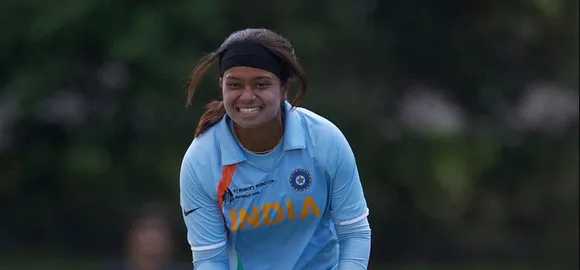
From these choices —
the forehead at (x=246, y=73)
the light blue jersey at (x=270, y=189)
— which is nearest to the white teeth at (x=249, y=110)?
the forehead at (x=246, y=73)

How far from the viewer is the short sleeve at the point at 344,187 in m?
3.93

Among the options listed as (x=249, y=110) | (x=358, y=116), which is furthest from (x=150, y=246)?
(x=358, y=116)

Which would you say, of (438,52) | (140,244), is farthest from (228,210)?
(438,52)

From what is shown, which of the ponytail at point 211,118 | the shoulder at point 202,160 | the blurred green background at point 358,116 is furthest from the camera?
the blurred green background at point 358,116

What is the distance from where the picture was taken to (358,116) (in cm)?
1218

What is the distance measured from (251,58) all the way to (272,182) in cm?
47

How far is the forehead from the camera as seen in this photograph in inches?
147

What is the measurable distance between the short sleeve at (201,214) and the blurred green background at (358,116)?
7.60 metres

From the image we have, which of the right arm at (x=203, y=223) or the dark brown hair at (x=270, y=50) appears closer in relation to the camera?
the dark brown hair at (x=270, y=50)

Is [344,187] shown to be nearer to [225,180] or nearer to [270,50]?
[225,180]

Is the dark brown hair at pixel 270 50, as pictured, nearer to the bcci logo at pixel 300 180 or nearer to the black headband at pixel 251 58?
the black headband at pixel 251 58

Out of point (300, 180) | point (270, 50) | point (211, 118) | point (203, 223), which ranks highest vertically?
point (270, 50)

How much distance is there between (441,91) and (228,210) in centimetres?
958

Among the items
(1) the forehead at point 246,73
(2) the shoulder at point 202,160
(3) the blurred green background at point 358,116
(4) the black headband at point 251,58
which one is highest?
(3) the blurred green background at point 358,116
